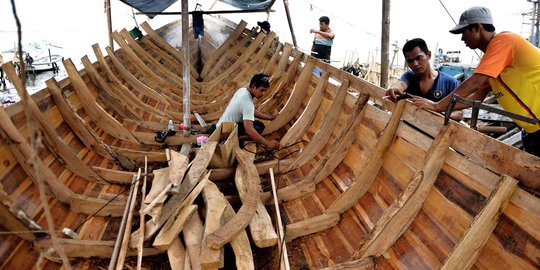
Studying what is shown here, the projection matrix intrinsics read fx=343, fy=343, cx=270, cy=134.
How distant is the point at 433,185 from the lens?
2398mm

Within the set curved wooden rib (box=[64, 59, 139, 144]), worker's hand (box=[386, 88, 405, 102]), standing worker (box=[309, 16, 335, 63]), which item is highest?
standing worker (box=[309, 16, 335, 63])

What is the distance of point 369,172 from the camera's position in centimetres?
298

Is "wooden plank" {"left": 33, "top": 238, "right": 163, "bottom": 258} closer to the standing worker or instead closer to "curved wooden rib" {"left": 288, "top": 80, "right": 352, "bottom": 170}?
"curved wooden rib" {"left": 288, "top": 80, "right": 352, "bottom": 170}

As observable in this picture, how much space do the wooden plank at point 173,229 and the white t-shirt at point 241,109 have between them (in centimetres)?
175

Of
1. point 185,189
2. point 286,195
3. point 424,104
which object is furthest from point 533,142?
point 185,189

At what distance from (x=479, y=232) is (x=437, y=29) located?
287 ft

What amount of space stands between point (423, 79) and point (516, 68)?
3.93 feet

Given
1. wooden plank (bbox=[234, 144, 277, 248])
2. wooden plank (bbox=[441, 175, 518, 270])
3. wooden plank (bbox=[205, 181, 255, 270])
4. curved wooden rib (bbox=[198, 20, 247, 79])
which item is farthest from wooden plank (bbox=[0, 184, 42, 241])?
curved wooden rib (bbox=[198, 20, 247, 79])

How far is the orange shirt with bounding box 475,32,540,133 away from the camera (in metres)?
2.38

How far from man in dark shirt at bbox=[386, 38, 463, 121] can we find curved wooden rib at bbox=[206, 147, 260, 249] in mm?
1597

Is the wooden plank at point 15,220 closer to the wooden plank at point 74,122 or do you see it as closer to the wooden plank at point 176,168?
the wooden plank at point 176,168

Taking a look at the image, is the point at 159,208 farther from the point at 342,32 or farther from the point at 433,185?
the point at 342,32

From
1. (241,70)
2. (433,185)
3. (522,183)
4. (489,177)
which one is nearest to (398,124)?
(433,185)

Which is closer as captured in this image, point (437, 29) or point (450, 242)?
point (450, 242)
